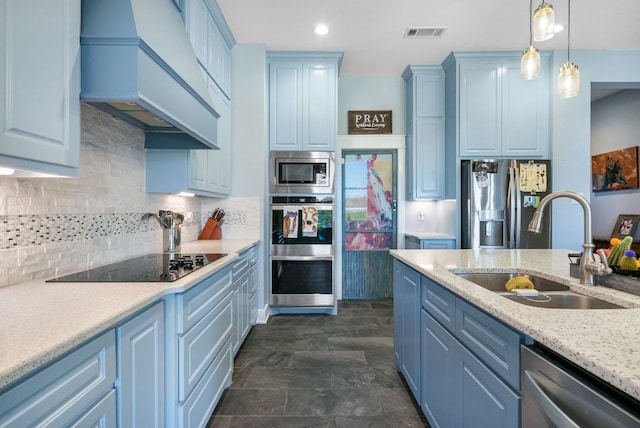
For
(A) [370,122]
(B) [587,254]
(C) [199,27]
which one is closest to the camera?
(B) [587,254]

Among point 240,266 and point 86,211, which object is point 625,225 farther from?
point 86,211

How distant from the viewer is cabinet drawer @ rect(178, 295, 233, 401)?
1.38 metres

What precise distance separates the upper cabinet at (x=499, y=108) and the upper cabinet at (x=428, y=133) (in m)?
0.32

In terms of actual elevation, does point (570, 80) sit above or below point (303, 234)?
above

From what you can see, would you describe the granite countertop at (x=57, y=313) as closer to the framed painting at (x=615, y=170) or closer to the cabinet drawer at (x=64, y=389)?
the cabinet drawer at (x=64, y=389)

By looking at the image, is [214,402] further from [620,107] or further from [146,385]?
[620,107]

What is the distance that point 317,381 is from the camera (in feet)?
7.27

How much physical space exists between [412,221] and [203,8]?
10.8 feet

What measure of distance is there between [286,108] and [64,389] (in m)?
3.21

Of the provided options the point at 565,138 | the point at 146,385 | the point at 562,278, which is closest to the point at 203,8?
the point at 146,385

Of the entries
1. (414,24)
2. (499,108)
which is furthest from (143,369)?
(499,108)

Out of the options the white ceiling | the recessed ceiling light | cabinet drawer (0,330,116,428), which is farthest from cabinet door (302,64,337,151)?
cabinet drawer (0,330,116,428)

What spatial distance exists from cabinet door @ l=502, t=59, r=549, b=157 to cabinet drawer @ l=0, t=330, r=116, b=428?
3.99 metres

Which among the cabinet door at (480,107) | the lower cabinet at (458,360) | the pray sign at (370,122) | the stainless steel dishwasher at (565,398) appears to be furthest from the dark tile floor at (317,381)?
the pray sign at (370,122)
